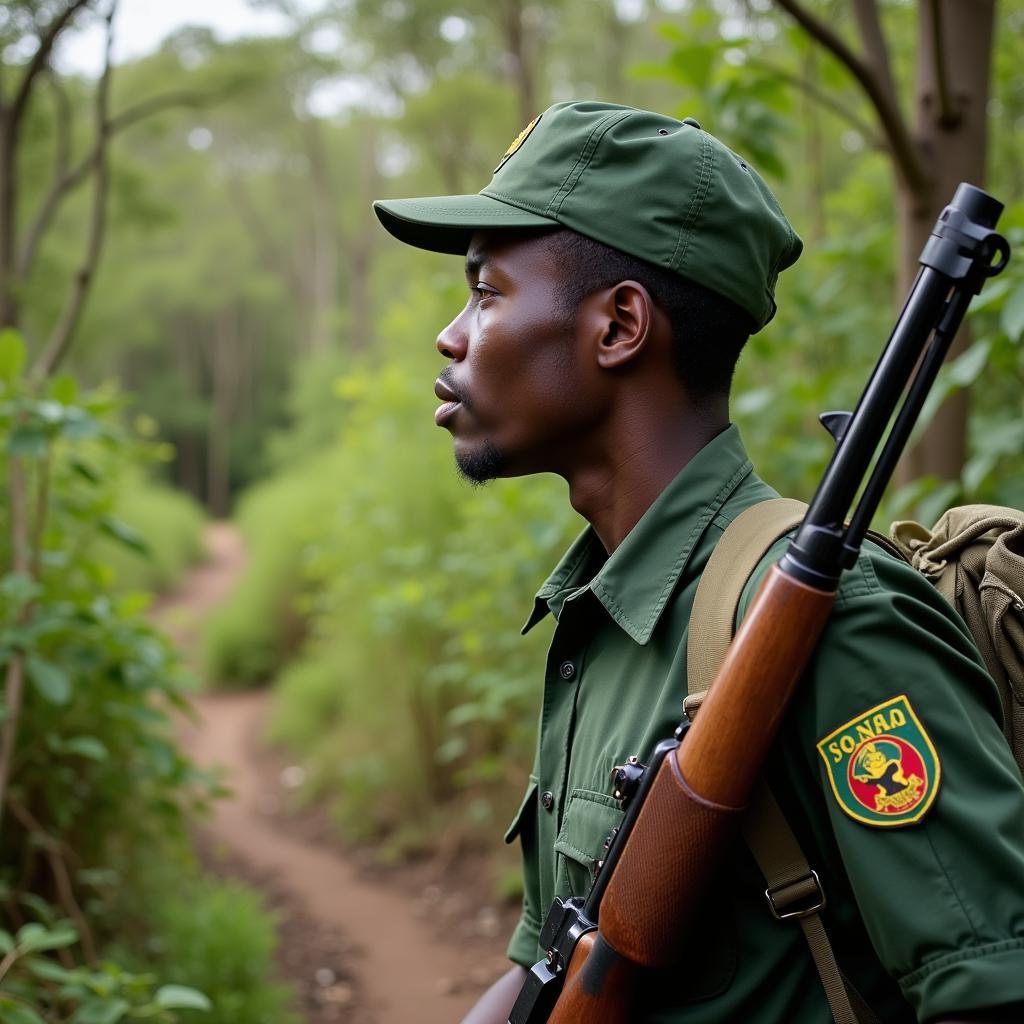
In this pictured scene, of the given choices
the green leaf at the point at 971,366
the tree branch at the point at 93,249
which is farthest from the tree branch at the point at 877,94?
the tree branch at the point at 93,249

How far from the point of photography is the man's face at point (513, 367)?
1.42 metres

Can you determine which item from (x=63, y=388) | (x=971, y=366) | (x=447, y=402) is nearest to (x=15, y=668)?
(x=63, y=388)

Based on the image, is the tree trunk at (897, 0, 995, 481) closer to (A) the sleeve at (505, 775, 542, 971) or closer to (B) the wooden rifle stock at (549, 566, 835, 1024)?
(A) the sleeve at (505, 775, 542, 971)

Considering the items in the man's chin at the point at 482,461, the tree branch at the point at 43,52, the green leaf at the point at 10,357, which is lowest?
the man's chin at the point at 482,461

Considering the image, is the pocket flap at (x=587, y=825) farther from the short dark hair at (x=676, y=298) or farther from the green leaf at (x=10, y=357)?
the green leaf at (x=10, y=357)

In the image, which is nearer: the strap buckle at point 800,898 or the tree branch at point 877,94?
the strap buckle at point 800,898

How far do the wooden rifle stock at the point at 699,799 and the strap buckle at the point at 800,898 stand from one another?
73mm

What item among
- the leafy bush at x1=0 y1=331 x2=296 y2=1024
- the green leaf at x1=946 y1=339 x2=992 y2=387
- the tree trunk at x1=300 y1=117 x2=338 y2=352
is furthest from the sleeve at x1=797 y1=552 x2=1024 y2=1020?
the tree trunk at x1=300 y1=117 x2=338 y2=352

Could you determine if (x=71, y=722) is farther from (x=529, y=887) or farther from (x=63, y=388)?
(x=529, y=887)

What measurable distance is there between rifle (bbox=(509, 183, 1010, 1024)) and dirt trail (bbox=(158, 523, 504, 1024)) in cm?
284

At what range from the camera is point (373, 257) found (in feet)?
93.1

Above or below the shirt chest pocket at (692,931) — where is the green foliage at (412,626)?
below

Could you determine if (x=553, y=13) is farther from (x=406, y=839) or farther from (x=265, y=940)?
(x=265, y=940)

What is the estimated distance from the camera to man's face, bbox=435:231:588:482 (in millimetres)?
1424
